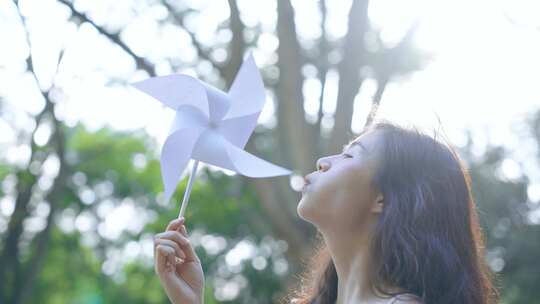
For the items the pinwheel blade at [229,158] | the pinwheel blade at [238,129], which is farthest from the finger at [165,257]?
the pinwheel blade at [238,129]

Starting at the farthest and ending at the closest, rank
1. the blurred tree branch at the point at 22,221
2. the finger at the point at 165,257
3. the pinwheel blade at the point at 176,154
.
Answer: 1. the blurred tree branch at the point at 22,221
2. the pinwheel blade at the point at 176,154
3. the finger at the point at 165,257

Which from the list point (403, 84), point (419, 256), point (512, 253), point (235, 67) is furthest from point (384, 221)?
point (512, 253)

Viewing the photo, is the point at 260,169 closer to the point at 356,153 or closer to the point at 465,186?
the point at 356,153

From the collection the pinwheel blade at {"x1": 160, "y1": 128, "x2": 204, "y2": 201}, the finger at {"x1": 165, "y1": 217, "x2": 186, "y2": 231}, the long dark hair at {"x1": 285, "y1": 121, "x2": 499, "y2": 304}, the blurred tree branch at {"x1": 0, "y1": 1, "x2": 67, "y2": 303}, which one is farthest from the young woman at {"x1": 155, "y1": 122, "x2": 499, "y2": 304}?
the blurred tree branch at {"x1": 0, "y1": 1, "x2": 67, "y2": 303}

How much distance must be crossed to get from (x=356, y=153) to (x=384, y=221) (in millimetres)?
196

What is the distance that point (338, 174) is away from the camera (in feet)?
8.05

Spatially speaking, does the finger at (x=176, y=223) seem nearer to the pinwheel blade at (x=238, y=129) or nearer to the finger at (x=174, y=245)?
the finger at (x=174, y=245)

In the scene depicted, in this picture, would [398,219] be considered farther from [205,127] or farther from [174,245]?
[205,127]

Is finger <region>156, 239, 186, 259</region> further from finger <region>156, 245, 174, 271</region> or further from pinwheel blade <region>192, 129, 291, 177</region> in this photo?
pinwheel blade <region>192, 129, 291, 177</region>

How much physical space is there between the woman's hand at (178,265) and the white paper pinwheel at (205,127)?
0.65ft

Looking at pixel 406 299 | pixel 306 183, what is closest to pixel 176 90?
pixel 306 183

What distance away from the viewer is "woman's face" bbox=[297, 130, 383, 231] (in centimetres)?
244

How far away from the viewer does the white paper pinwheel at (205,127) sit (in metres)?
2.92

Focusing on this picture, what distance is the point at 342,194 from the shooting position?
2449 millimetres
